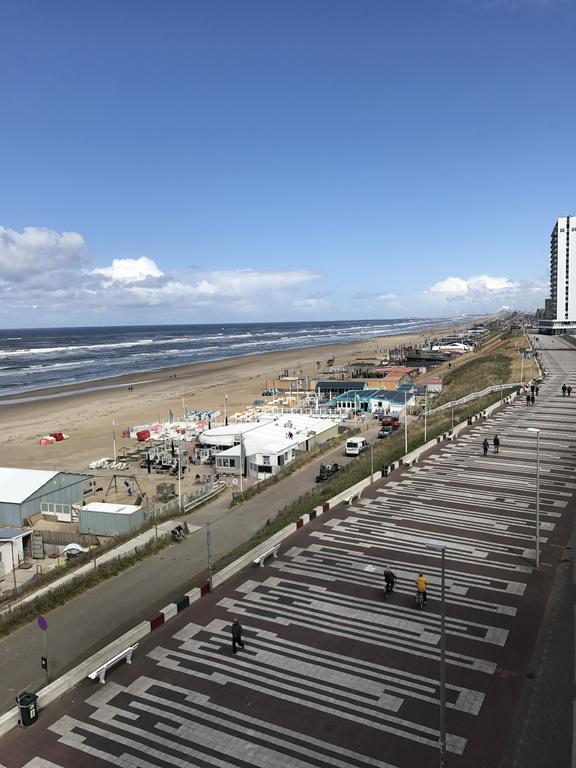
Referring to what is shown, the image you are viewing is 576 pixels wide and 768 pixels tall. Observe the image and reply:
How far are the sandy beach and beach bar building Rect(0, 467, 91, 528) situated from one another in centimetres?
1075

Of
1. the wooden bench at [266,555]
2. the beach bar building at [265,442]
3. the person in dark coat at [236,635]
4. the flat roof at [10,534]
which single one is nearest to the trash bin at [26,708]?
the person in dark coat at [236,635]

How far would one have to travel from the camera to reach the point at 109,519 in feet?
93.3

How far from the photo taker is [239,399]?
7481 centimetres

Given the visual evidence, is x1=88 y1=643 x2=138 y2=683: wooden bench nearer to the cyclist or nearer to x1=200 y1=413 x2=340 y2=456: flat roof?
the cyclist

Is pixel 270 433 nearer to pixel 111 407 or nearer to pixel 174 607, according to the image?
pixel 174 607

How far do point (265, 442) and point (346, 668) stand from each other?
26.1 metres

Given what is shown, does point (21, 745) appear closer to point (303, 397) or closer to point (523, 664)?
point (523, 664)

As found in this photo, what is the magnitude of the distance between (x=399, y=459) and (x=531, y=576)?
1500 centimetres

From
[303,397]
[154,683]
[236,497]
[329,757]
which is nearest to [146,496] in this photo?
[236,497]

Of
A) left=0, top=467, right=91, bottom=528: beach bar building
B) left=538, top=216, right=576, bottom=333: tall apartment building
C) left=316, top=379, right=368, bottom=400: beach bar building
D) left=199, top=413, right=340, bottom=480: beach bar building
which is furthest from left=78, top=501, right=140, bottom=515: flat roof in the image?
left=538, top=216, right=576, bottom=333: tall apartment building

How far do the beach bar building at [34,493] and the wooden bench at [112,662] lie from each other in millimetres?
17312

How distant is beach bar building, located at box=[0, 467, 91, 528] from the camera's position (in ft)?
97.8

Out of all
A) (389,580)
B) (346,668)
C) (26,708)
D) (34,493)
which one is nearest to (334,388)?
(34,493)

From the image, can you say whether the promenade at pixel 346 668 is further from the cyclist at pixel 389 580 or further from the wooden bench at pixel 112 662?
the cyclist at pixel 389 580
